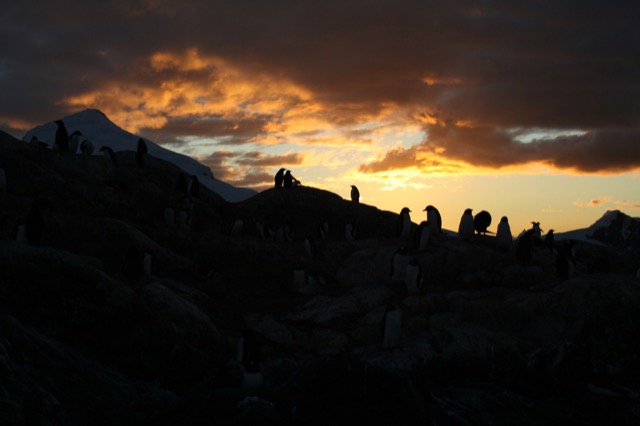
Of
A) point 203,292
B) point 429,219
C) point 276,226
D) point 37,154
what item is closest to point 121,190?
point 37,154

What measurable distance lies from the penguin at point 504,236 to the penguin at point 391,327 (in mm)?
12399

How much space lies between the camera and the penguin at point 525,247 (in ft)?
94.2

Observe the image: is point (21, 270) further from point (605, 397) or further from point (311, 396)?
point (605, 397)

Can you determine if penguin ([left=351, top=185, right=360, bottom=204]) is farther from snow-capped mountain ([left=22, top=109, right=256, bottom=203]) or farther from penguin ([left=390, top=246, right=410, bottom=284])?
snow-capped mountain ([left=22, top=109, right=256, bottom=203])

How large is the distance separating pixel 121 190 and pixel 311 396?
29438 millimetres

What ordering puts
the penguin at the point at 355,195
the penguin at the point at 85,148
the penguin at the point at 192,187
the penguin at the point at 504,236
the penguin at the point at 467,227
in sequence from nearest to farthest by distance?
the penguin at the point at 504,236, the penguin at the point at 467,227, the penguin at the point at 85,148, the penguin at the point at 192,187, the penguin at the point at 355,195

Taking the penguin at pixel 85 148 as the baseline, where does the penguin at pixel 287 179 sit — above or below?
below

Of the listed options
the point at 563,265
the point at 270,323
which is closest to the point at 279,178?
the point at 270,323

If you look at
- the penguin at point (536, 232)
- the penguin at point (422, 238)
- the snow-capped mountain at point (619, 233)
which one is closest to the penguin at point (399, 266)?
the penguin at point (422, 238)

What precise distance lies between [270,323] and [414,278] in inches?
244

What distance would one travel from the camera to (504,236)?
3089 centimetres

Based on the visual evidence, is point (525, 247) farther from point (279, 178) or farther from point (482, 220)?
point (279, 178)

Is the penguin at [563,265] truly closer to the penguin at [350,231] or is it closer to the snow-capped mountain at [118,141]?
the penguin at [350,231]

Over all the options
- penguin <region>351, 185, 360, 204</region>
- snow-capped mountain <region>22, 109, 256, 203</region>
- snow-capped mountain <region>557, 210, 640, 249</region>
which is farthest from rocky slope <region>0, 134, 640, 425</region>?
snow-capped mountain <region>22, 109, 256, 203</region>
